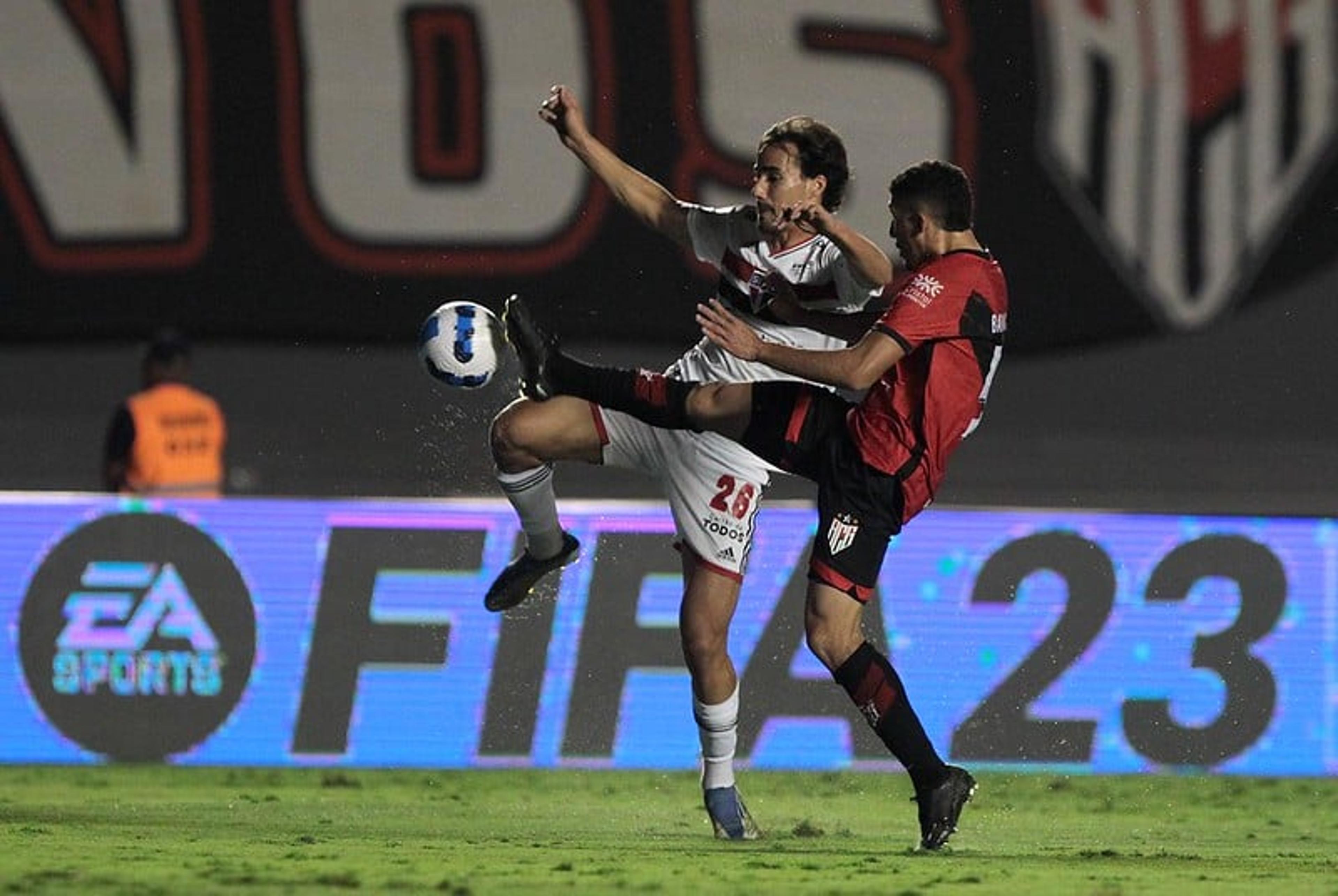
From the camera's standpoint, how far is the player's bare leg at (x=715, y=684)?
6855 millimetres

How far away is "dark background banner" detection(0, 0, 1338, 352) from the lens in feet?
45.2

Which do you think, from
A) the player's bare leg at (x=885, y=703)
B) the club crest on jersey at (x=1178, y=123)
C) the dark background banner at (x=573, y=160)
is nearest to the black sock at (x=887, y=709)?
the player's bare leg at (x=885, y=703)

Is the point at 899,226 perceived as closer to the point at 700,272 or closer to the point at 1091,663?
the point at 1091,663

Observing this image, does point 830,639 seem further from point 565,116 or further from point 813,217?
point 565,116

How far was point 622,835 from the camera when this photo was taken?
7020 mm

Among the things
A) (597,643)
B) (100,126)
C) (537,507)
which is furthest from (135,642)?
(100,126)

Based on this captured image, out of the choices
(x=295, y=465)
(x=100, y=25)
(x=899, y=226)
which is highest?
(x=899, y=226)

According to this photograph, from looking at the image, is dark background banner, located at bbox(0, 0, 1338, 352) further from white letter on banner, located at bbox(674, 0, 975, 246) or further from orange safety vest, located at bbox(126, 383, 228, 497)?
orange safety vest, located at bbox(126, 383, 228, 497)

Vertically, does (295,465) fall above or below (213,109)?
below

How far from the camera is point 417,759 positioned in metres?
8.58

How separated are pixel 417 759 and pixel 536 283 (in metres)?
5.67

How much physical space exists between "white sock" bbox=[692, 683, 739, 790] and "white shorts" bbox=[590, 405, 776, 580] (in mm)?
355

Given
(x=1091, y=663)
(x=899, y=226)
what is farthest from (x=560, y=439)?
(x=1091, y=663)

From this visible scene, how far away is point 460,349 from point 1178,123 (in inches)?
306
